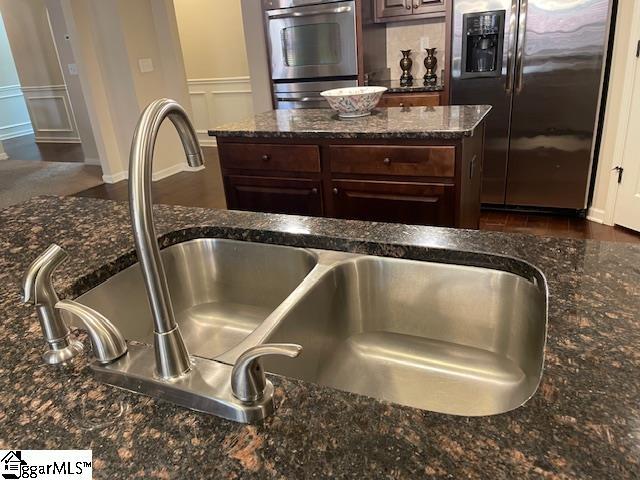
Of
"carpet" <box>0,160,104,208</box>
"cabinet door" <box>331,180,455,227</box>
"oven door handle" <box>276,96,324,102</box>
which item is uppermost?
"oven door handle" <box>276,96,324,102</box>

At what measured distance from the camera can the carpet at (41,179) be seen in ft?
16.5

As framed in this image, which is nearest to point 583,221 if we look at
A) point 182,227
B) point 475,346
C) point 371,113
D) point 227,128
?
point 371,113

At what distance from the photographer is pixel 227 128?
7.95ft

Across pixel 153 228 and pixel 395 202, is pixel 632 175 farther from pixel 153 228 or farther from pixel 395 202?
pixel 153 228

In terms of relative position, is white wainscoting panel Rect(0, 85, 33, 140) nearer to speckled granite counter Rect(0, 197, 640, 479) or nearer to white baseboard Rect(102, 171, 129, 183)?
white baseboard Rect(102, 171, 129, 183)

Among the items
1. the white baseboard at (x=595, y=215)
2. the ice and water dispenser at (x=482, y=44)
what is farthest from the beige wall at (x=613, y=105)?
the ice and water dispenser at (x=482, y=44)

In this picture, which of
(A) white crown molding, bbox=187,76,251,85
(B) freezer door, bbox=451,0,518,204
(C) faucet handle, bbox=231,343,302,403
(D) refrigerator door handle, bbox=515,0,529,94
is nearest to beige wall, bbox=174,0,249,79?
(A) white crown molding, bbox=187,76,251,85

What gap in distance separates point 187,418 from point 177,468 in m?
0.08

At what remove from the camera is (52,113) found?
7.35 m

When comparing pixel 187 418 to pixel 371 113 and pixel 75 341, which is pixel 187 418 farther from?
pixel 371 113

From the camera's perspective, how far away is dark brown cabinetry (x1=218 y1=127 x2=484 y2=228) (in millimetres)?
2070

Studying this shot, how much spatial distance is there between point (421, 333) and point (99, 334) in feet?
2.21

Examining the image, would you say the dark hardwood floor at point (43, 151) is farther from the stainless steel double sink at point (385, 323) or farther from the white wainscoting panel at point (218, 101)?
the stainless steel double sink at point (385, 323)

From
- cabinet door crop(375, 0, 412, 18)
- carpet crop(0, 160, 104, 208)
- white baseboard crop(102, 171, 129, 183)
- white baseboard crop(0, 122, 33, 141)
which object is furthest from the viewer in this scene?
white baseboard crop(0, 122, 33, 141)
